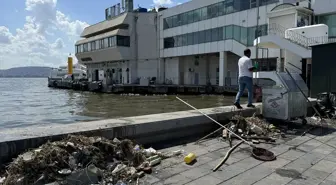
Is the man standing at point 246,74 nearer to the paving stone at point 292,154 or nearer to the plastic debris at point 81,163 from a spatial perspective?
the paving stone at point 292,154

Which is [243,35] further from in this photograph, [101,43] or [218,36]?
[101,43]

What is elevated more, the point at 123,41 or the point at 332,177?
the point at 123,41

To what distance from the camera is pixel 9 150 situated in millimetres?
3545

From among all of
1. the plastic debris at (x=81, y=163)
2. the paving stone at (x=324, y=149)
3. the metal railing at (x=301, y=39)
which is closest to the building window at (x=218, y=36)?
the metal railing at (x=301, y=39)

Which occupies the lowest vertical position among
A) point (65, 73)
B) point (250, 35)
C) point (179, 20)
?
point (65, 73)

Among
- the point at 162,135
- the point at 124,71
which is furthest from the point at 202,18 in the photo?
the point at 162,135

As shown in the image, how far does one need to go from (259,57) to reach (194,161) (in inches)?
1066

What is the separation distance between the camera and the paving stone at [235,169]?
376 cm

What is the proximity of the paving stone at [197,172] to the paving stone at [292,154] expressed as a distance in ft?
4.81

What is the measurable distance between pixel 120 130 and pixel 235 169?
6.15 ft

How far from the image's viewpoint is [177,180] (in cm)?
355

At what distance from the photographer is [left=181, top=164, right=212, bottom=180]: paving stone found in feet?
12.1

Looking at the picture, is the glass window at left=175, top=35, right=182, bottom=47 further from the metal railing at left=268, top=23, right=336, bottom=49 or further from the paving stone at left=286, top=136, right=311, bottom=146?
the paving stone at left=286, top=136, right=311, bottom=146

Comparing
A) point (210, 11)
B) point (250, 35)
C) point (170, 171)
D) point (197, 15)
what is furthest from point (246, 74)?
point (197, 15)
